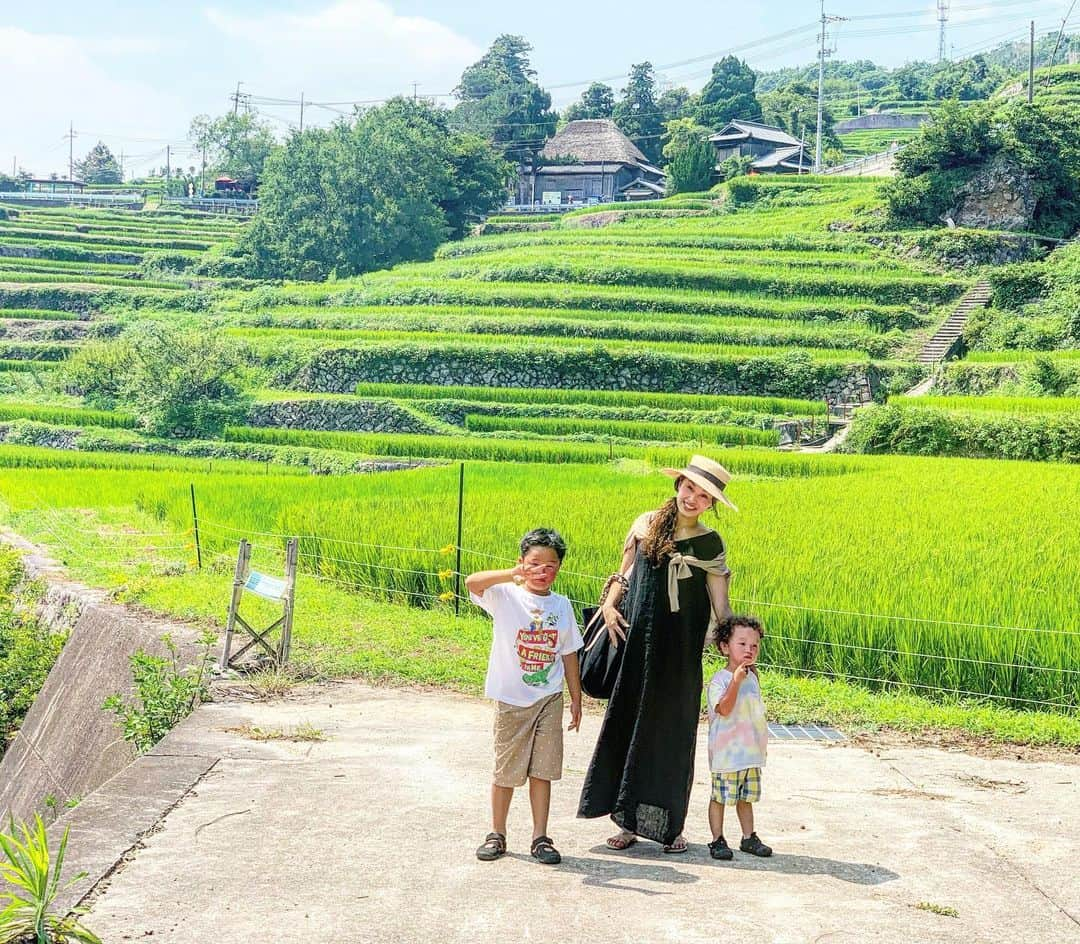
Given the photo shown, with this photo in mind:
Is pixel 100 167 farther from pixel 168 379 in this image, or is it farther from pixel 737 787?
pixel 737 787

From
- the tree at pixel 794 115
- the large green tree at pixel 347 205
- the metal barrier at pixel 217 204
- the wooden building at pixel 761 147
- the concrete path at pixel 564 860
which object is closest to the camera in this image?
the concrete path at pixel 564 860

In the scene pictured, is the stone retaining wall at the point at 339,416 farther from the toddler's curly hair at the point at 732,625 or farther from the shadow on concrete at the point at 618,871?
the shadow on concrete at the point at 618,871

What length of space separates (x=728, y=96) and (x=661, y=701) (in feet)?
256

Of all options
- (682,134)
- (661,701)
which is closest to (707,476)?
(661,701)

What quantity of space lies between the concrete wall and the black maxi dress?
3879 mm

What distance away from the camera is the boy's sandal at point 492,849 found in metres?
5.04

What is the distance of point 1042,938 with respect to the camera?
14.4ft

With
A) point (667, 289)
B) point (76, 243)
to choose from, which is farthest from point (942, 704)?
point (76, 243)

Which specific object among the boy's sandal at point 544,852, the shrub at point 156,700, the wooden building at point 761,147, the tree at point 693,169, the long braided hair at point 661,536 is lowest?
the shrub at point 156,700

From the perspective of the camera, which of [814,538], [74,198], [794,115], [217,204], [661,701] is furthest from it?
[794,115]

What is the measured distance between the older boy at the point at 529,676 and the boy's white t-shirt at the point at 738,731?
59 cm

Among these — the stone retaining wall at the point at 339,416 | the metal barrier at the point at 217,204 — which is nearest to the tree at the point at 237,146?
the metal barrier at the point at 217,204

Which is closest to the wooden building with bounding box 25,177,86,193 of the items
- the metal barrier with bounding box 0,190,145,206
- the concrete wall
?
the metal barrier with bounding box 0,190,145,206

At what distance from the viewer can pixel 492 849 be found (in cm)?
504
